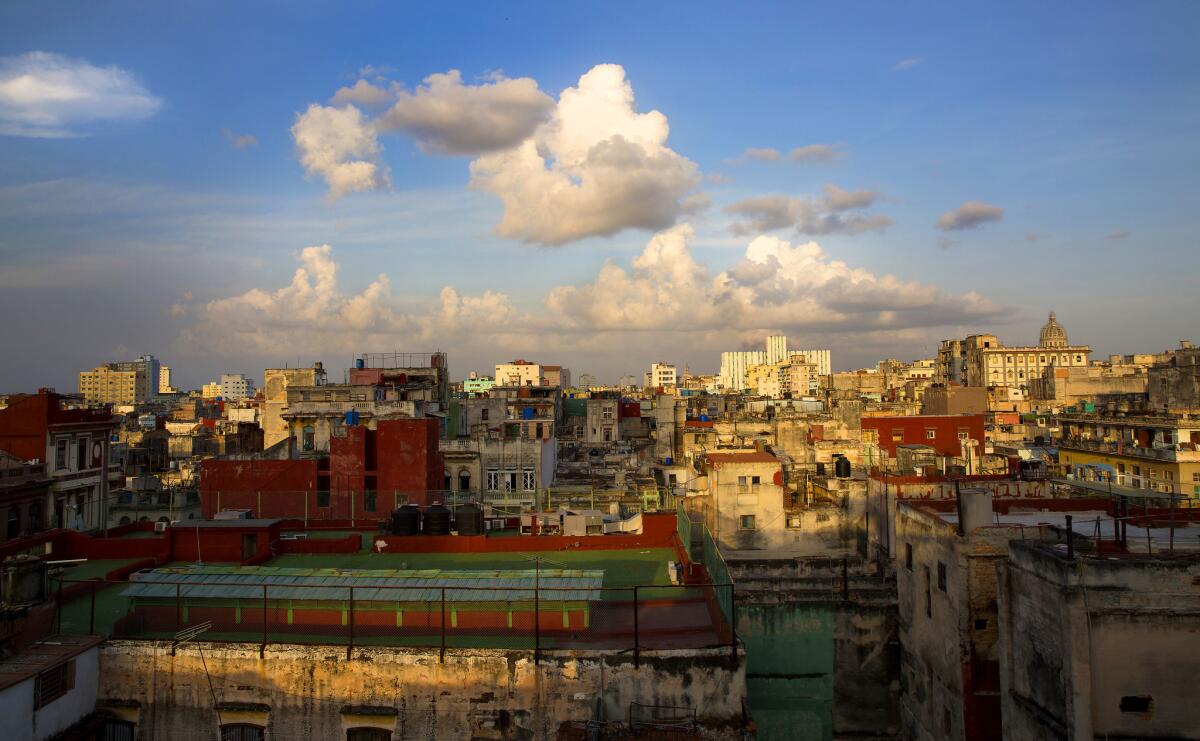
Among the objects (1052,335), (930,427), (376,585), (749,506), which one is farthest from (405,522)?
(1052,335)

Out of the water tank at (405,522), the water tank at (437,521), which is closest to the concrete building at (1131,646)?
the water tank at (437,521)

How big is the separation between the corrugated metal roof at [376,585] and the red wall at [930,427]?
150ft

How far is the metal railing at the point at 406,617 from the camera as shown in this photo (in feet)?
49.1

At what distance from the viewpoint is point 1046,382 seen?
347 feet

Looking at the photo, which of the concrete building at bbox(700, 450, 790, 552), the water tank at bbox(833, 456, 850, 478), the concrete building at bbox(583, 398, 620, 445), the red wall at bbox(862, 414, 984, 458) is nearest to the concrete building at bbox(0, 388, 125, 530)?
the concrete building at bbox(700, 450, 790, 552)

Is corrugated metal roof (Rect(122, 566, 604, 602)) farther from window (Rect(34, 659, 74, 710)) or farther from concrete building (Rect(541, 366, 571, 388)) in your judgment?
concrete building (Rect(541, 366, 571, 388))

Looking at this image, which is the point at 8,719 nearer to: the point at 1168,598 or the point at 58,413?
the point at 1168,598

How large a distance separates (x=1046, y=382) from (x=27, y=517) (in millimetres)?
113618

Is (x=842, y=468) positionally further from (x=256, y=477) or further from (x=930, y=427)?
(x=256, y=477)

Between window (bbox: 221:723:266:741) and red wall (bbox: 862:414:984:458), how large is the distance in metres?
50.2

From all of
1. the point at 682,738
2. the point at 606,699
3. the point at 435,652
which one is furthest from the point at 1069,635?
the point at 435,652

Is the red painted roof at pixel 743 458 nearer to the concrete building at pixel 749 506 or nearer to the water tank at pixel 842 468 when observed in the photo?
the concrete building at pixel 749 506

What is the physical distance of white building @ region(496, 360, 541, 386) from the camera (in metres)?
161

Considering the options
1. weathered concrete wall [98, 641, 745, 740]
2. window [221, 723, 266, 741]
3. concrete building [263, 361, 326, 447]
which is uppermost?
concrete building [263, 361, 326, 447]
